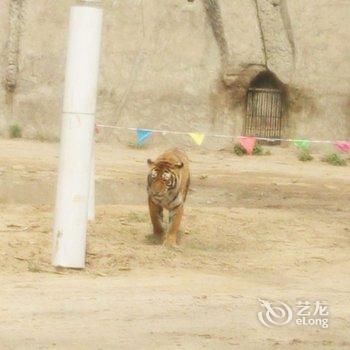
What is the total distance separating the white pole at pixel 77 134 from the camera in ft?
32.9

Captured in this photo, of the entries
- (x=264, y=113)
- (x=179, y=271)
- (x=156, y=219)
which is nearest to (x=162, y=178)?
(x=156, y=219)

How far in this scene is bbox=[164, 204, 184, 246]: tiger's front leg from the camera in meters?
11.8

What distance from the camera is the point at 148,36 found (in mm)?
22359

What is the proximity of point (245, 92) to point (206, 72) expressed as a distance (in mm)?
993

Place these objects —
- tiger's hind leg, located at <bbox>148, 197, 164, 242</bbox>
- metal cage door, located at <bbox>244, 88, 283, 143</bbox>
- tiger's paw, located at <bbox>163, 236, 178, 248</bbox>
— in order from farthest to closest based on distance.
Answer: metal cage door, located at <bbox>244, 88, 283, 143</bbox> → tiger's hind leg, located at <bbox>148, 197, 164, 242</bbox> → tiger's paw, located at <bbox>163, 236, 178, 248</bbox>

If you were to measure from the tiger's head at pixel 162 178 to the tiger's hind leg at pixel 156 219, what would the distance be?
0.20 m

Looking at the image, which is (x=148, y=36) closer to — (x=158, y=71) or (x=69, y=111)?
(x=158, y=71)

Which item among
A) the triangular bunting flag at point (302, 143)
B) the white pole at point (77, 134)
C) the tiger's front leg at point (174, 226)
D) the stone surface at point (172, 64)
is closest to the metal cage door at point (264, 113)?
the stone surface at point (172, 64)

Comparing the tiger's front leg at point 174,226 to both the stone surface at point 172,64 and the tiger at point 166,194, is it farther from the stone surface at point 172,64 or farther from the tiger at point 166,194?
the stone surface at point 172,64

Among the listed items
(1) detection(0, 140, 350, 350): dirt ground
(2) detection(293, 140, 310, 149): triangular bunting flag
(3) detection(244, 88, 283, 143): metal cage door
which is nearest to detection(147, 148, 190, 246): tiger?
(1) detection(0, 140, 350, 350): dirt ground

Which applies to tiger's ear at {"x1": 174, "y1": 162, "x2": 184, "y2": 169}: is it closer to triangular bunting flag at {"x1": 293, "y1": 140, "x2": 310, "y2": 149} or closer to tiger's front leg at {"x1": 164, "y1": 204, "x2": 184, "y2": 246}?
tiger's front leg at {"x1": 164, "y1": 204, "x2": 184, "y2": 246}

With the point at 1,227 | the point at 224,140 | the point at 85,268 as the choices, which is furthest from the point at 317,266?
the point at 224,140

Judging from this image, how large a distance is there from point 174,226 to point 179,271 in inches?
62.2

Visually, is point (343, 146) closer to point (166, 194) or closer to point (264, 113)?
point (264, 113)
